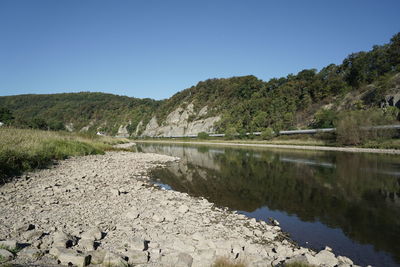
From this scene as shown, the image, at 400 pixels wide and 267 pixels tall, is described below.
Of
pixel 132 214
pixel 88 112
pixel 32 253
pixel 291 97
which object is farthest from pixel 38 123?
pixel 88 112

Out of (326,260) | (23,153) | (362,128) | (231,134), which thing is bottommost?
(231,134)

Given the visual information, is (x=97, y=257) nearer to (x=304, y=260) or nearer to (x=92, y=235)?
(x=92, y=235)

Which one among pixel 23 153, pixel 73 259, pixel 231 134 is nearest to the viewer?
pixel 73 259

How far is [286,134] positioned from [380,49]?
2079 inches

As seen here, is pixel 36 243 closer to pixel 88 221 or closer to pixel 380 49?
pixel 88 221

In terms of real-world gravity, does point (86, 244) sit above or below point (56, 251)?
below

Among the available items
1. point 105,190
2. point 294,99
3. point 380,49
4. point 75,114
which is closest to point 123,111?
point 75,114

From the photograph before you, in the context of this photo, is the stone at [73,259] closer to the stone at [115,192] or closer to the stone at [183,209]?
the stone at [183,209]

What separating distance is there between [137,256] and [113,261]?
0.69m

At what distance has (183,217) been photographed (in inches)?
350

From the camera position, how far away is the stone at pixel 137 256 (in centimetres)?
533

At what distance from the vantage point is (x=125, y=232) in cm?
703

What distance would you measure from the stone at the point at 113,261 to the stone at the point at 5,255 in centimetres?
161

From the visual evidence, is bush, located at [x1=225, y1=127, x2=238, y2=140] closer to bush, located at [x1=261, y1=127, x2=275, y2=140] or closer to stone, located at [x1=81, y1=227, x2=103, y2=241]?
bush, located at [x1=261, y1=127, x2=275, y2=140]
